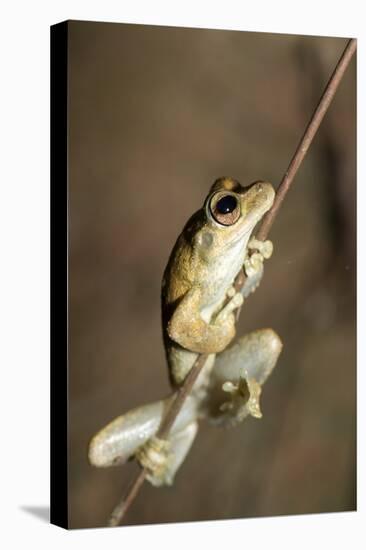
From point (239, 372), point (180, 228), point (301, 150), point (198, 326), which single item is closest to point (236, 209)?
point (301, 150)

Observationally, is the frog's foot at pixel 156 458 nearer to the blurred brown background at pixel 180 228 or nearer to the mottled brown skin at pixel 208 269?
the blurred brown background at pixel 180 228

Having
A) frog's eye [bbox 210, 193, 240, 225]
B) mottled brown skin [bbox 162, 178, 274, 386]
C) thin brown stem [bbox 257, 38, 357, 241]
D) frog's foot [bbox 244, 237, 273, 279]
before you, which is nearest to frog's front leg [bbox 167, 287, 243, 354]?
mottled brown skin [bbox 162, 178, 274, 386]

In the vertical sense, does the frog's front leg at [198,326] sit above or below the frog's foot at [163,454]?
above

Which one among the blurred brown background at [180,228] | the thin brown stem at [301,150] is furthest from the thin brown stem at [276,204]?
the blurred brown background at [180,228]

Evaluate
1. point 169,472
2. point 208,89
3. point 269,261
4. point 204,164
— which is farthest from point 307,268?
point 169,472

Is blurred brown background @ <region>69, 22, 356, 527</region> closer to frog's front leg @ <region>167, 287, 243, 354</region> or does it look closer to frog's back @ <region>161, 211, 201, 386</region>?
frog's back @ <region>161, 211, 201, 386</region>

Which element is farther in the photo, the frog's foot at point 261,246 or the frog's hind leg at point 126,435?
the frog's hind leg at point 126,435

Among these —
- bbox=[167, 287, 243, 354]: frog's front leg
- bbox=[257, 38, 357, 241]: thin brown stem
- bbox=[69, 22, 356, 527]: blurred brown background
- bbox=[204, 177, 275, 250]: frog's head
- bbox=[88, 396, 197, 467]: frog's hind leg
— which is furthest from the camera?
bbox=[69, 22, 356, 527]: blurred brown background
